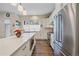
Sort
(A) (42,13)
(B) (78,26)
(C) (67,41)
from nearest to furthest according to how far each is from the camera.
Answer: (B) (78,26), (C) (67,41), (A) (42,13)

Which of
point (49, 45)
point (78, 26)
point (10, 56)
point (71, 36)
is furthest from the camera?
point (49, 45)

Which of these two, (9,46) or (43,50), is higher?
(9,46)

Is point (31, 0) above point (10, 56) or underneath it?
above

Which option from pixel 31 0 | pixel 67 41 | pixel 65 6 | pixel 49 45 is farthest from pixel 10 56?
pixel 49 45

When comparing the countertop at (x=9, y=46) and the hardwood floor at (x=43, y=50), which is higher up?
the countertop at (x=9, y=46)

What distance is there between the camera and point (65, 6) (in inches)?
62.4

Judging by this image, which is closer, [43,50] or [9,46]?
[9,46]

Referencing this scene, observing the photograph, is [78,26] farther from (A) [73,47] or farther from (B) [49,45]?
(B) [49,45]

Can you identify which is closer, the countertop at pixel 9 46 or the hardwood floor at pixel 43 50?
the countertop at pixel 9 46

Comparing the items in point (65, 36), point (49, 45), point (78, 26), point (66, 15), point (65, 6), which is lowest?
point (49, 45)

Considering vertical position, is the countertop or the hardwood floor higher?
the countertop

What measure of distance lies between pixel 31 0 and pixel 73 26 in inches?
21.0

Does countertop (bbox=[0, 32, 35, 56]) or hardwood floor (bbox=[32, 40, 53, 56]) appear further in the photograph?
hardwood floor (bbox=[32, 40, 53, 56])

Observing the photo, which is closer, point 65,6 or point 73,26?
point 73,26
